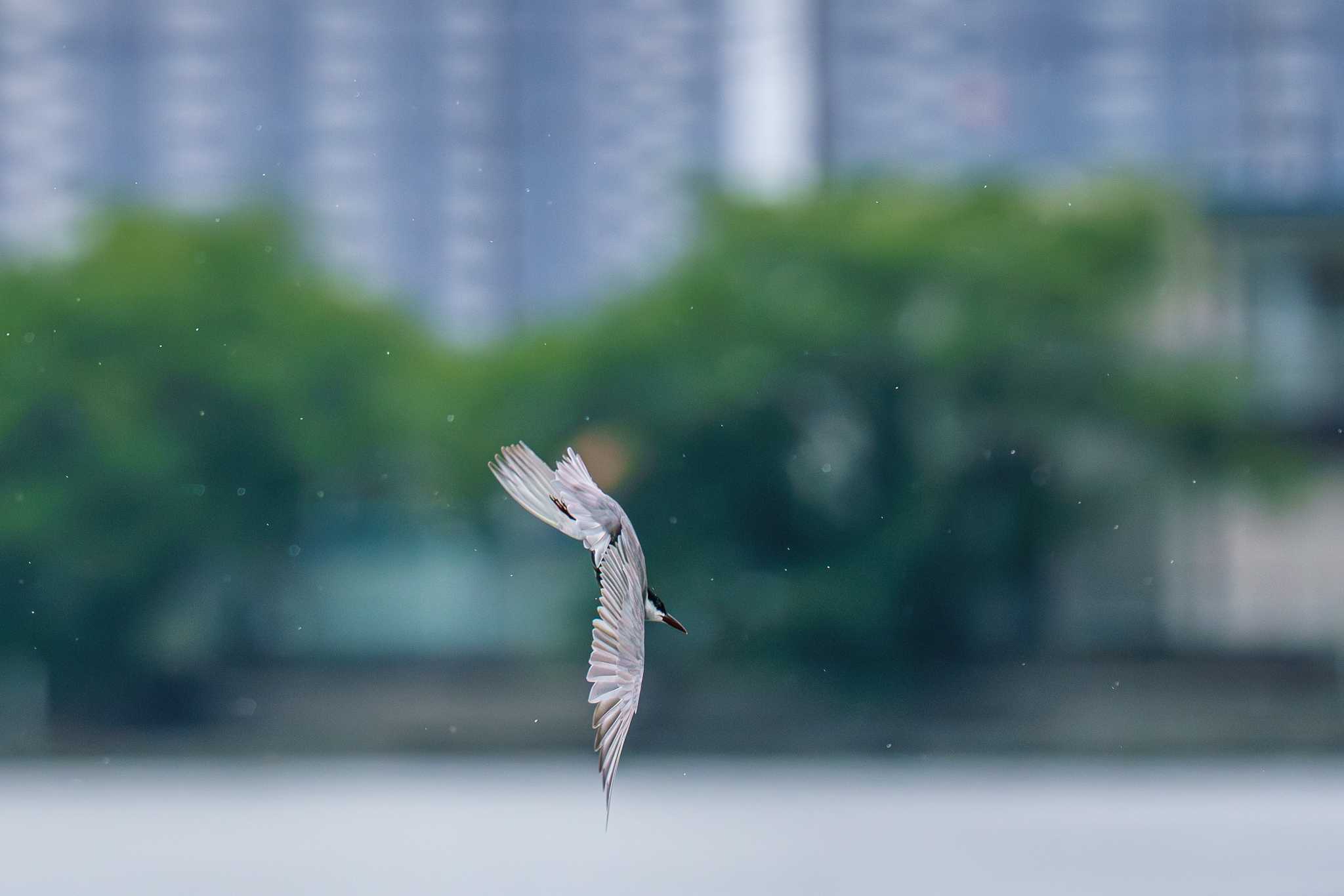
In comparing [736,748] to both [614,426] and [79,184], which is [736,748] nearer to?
[614,426]

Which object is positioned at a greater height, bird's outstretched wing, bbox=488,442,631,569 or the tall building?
the tall building

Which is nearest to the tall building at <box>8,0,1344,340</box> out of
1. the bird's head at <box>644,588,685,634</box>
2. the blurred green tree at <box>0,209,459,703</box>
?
the blurred green tree at <box>0,209,459,703</box>

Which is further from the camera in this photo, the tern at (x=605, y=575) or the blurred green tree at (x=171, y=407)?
the blurred green tree at (x=171, y=407)

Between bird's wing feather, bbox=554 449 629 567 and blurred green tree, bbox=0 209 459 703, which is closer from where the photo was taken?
bird's wing feather, bbox=554 449 629 567

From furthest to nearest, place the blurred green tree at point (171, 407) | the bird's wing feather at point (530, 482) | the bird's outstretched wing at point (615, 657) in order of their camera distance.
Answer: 1. the blurred green tree at point (171, 407)
2. the bird's wing feather at point (530, 482)
3. the bird's outstretched wing at point (615, 657)

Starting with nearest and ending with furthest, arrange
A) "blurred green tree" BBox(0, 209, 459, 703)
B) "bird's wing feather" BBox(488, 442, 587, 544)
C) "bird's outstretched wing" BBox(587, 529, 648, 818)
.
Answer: "bird's outstretched wing" BBox(587, 529, 648, 818), "bird's wing feather" BBox(488, 442, 587, 544), "blurred green tree" BBox(0, 209, 459, 703)

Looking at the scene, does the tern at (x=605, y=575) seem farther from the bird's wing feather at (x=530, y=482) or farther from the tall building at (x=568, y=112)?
the tall building at (x=568, y=112)

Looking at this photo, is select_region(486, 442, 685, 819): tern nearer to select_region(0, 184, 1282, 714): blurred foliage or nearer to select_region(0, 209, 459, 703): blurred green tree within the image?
select_region(0, 184, 1282, 714): blurred foliage

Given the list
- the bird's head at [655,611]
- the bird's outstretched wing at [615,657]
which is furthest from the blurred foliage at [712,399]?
the bird's outstretched wing at [615,657]
